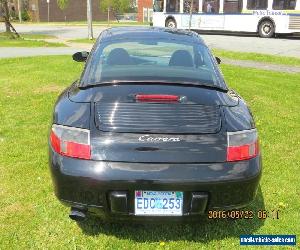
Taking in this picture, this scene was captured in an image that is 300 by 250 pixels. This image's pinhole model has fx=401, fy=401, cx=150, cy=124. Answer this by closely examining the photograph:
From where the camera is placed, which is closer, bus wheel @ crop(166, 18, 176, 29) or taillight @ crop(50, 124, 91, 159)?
taillight @ crop(50, 124, 91, 159)

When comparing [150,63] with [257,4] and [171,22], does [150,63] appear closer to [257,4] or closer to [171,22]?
[257,4]

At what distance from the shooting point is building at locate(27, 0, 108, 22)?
65750 mm

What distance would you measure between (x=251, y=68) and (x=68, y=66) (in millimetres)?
5785

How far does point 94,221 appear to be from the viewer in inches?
146

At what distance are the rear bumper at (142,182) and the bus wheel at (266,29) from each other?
2265cm

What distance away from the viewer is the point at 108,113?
10.2 feet

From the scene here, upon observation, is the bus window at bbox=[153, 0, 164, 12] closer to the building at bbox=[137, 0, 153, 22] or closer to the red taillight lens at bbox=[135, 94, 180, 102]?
the red taillight lens at bbox=[135, 94, 180, 102]

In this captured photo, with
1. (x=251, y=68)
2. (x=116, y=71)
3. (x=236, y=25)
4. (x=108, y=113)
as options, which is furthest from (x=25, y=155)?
(x=236, y=25)

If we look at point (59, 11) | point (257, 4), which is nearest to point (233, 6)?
point (257, 4)

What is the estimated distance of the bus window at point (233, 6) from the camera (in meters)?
24.2

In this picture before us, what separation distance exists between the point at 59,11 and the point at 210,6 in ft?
160

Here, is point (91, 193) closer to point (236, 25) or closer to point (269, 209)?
point (269, 209)
